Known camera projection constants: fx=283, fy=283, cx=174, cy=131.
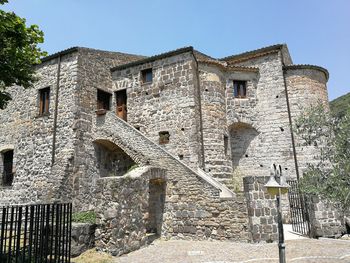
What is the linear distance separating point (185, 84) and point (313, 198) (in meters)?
7.70

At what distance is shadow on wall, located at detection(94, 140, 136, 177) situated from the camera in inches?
576

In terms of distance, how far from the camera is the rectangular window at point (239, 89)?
647 inches

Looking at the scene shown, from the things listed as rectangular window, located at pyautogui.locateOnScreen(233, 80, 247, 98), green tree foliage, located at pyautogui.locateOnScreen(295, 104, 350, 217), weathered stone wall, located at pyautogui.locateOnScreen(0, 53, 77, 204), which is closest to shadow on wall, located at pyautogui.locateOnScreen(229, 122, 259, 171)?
rectangular window, located at pyautogui.locateOnScreen(233, 80, 247, 98)

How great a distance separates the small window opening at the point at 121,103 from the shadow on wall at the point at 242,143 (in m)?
6.13

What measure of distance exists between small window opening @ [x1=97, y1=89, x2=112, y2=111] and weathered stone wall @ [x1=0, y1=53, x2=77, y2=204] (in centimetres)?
179

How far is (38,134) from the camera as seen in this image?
15.1 meters

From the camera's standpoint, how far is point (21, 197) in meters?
14.7

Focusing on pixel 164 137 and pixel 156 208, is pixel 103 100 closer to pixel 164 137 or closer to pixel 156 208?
pixel 164 137

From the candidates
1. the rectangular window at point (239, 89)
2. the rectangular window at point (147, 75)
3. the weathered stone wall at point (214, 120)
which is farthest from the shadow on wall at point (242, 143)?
the rectangular window at point (147, 75)

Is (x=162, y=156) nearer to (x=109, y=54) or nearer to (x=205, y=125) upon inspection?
(x=205, y=125)

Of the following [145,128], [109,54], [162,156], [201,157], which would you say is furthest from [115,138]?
[109,54]

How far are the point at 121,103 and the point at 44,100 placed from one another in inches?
166

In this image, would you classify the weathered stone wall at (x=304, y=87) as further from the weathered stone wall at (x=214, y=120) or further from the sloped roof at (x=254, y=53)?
the weathered stone wall at (x=214, y=120)

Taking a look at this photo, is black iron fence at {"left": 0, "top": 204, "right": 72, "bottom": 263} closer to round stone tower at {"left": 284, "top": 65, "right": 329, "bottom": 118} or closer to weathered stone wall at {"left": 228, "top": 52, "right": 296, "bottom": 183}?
weathered stone wall at {"left": 228, "top": 52, "right": 296, "bottom": 183}
